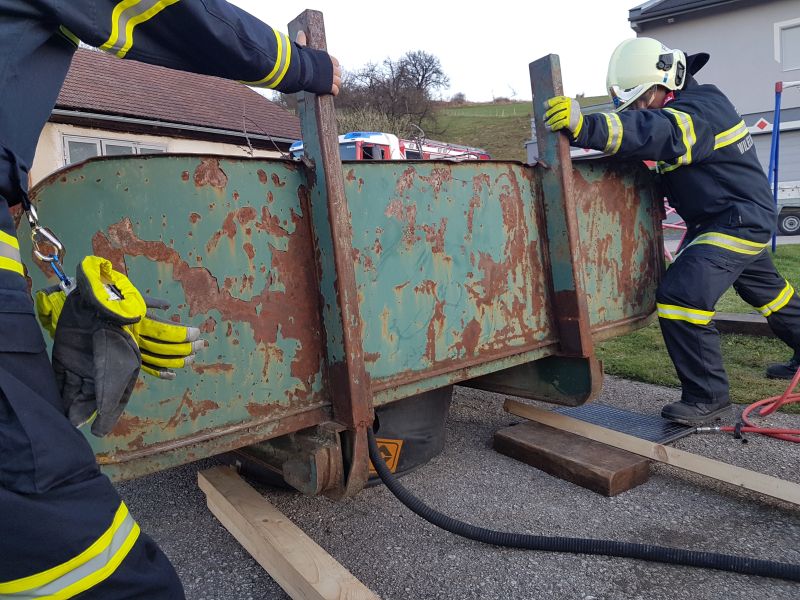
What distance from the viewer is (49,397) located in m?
1.27

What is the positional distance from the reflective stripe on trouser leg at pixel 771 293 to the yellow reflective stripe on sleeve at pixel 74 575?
11.9 feet

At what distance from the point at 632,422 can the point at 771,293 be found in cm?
124

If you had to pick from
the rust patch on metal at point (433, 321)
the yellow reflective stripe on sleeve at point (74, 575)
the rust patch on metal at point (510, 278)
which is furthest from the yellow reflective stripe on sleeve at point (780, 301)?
the yellow reflective stripe on sleeve at point (74, 575)

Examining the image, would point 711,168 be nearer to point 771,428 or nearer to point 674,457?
point 771,428

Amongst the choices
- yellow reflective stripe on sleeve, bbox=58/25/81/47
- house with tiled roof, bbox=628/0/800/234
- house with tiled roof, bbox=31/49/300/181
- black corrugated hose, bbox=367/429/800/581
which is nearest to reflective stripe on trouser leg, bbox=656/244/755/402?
black corrugated hose, bbox=367/429/800/581

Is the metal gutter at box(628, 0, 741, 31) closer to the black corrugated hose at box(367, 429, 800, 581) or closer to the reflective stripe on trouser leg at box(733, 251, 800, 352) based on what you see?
the reflective stripe on trouser leg at box(733, 251, 800, 352)

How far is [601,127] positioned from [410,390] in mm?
1473

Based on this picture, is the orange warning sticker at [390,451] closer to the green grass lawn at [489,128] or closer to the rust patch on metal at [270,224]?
the rust patch on metal at [270,224]

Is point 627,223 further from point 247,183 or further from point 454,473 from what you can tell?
point 247,183

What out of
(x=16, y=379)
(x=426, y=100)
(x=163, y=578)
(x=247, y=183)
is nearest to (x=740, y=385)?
(x=247, y=183)

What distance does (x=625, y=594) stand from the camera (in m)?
2.04

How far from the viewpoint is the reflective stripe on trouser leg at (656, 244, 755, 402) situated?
3.30 metres

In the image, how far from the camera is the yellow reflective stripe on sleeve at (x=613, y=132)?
2.91 meters

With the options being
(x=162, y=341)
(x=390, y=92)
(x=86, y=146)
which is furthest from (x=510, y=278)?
(x=390, y=92)
